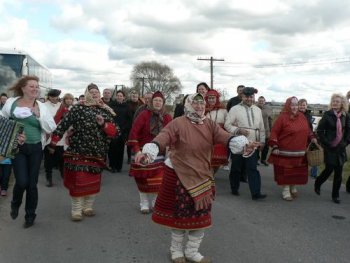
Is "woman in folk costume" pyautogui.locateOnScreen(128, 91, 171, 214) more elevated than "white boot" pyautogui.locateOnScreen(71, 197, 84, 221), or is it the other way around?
"woman in folk costume" pyautogui.locateOnScreen(128, 91, 171, 214)

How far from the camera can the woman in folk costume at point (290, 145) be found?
7.30 m

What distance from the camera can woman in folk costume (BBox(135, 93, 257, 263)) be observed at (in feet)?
14.1

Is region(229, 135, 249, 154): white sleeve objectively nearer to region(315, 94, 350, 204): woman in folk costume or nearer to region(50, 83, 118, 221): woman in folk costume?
region(50, 83, 118, 221): woman in folk costume

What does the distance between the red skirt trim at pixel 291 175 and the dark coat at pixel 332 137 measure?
1.46 feet

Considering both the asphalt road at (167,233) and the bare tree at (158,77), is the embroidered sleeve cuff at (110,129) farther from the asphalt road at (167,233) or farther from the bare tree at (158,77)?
the bare tree at (158,77)

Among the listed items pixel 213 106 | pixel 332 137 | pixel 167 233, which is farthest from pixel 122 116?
pixel 167 233

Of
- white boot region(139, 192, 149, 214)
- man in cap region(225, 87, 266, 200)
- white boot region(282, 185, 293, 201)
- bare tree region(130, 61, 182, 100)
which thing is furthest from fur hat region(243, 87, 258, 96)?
bare tree region(130, 61, 182, 100)

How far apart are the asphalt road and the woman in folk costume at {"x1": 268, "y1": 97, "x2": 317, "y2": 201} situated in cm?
35

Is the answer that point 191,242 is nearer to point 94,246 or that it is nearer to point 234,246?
point 234,246

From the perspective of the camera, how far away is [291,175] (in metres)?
7.45

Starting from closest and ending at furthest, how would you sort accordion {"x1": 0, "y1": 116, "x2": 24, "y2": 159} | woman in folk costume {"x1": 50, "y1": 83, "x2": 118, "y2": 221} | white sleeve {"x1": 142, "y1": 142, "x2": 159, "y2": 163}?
white sleeve {"x1": 142, "y1": 142, "x2": 159, "y2": 163}, accordion {"x1": 0, "y1": 116, "x2": 24, "y2": 159}, woman in folk costume {"x1": 50, "y1": 83, "x2": 118, "y2": 221}

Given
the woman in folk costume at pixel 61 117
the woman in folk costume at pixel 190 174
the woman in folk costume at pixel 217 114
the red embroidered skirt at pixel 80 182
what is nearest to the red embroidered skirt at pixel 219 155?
the woman in folk costume at pixel 217 114

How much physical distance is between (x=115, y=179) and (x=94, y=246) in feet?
14.0

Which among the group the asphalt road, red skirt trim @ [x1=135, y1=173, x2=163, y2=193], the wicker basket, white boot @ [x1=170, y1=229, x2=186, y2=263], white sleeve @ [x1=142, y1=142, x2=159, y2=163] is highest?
white sleeve @ [x1=142, y1=142, x2=159, y2=163]
